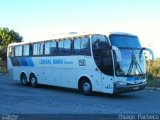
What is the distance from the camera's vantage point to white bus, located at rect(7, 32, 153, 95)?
18.2 m

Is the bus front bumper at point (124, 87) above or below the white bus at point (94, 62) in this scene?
below

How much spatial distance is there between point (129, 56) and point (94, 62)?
1796mm

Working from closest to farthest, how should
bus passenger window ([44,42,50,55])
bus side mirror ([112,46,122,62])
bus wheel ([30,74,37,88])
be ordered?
bus side mirror ([112,46,122,62])
bus passenger window ([44,42,50,55])
bus wheel ([30,74,37,88])

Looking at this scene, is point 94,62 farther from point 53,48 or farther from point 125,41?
point 53,48

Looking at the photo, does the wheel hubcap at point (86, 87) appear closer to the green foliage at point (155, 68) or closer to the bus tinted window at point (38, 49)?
the bus tinted window at point (38, 49)

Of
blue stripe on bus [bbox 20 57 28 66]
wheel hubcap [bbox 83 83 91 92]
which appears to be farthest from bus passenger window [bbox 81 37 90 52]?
blue stripe on bus [bbox 20 57 28 66]

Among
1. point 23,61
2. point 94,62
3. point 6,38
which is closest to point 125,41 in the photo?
point 94,62

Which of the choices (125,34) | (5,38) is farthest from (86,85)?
(5,38)

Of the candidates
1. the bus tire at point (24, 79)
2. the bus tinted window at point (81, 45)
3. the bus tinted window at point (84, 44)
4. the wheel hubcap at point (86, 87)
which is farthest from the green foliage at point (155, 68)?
the bus tinted window at point (84, 44)

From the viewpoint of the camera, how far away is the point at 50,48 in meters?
22.8

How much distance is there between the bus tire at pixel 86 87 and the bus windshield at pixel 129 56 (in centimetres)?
205

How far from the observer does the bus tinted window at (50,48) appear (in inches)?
882

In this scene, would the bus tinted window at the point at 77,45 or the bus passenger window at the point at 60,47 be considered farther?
the bus passenger window at the point at 60,47

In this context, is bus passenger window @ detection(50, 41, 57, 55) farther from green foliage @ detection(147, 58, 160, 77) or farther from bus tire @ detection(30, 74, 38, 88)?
green foliage @ detection(147, 58, 160, 77)
